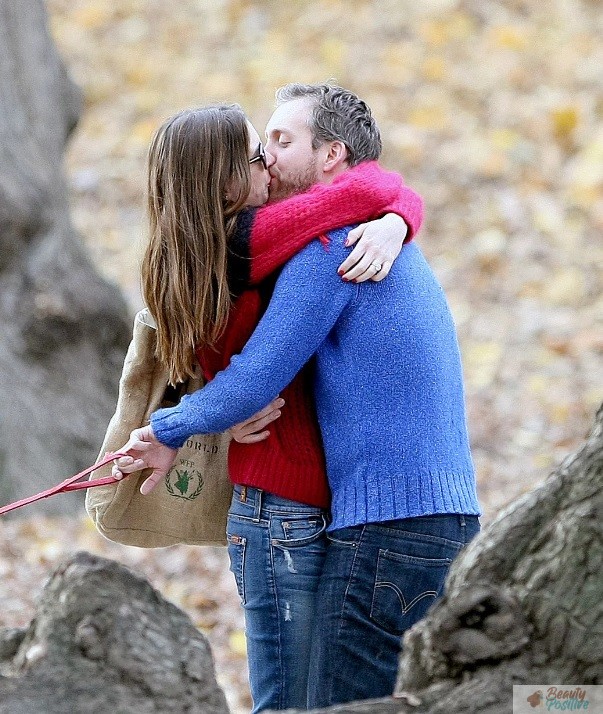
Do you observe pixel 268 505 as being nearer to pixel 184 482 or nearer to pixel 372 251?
pixel 184 482

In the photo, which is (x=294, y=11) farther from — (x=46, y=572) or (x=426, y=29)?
(x=46, y=572)

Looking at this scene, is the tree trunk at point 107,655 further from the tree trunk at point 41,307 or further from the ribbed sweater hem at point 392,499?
the tree trunk at point 41,307

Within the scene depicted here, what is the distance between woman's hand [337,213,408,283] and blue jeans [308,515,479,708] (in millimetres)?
550

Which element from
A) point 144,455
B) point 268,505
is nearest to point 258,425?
point 268,505

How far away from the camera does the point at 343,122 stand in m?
2.58

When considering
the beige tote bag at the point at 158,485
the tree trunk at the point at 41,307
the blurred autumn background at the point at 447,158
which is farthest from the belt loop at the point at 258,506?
the tree trunk at the point at 41,307

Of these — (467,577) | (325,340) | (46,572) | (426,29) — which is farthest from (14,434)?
(426,29)

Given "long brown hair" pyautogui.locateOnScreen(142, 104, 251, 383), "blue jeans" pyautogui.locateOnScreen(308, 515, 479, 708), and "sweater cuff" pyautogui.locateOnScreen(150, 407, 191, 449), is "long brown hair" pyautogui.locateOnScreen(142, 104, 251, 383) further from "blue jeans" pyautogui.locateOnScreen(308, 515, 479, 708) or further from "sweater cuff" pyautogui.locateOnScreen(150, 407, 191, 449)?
"blue jeans" pyautogui.locateOnScreen(308, 515, 479, 708)

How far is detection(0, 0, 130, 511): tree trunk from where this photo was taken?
5559 mm

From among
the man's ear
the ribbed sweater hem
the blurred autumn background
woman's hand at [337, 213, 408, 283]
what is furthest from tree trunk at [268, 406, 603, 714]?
the blurred autumn background

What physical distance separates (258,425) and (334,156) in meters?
0.66

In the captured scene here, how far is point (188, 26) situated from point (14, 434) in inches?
256

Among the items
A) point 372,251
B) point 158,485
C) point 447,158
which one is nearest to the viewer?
point 372,251

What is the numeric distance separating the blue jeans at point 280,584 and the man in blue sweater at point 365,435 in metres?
0.05
